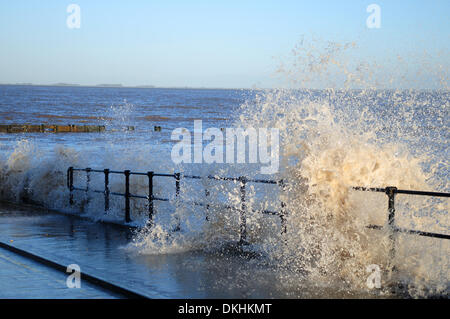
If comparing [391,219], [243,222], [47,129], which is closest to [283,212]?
[243,222]

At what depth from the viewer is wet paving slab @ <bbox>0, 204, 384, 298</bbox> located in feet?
26.5

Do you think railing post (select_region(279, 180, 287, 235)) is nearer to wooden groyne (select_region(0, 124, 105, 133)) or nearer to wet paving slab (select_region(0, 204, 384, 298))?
wet paving slab (select_region(0, 204, 384, 298))

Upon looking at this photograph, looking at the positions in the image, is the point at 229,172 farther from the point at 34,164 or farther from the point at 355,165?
the point at 34,164

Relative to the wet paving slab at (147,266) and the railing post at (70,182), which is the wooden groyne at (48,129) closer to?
the railing post at (70,182)

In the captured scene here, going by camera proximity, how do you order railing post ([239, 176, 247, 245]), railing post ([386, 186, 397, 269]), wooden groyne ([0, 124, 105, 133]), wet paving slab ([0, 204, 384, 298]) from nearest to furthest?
wet paving slab ([0, 204, 384, 298])
railing post ([386, 186, 397, 269])
railing post ([239, 176, 247, 245])
wooden groyne ([0, 124, 105, 133])

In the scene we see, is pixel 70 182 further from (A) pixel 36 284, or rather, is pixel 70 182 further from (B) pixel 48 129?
(B) pixel 48 129

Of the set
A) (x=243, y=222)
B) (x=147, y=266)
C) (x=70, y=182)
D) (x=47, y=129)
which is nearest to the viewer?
(x=147, y=266)

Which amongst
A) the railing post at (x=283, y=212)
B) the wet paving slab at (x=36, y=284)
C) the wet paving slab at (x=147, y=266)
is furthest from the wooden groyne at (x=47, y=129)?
the railing post at (x=283, y=212)

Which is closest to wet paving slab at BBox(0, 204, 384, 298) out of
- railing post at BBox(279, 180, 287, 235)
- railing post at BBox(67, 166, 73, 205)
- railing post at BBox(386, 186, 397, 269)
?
railing post at BBox(279, 180, 287, 235)

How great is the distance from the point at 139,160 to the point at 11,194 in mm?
4014

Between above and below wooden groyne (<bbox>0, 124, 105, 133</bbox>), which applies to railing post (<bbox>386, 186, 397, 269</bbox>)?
above

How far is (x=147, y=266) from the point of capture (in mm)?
9602
